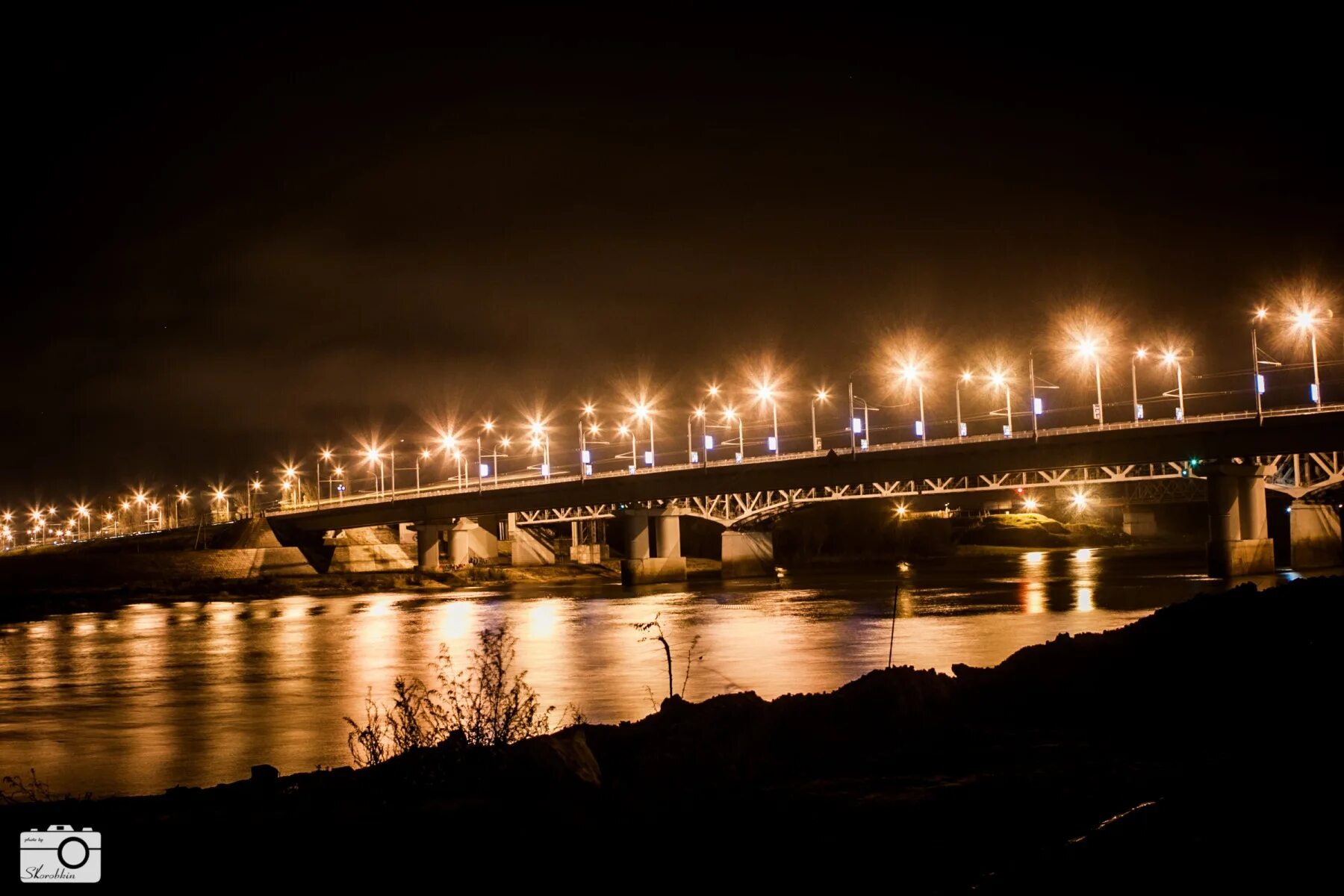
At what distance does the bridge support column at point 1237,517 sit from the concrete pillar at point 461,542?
251 feet

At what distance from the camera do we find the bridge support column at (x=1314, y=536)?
283ft

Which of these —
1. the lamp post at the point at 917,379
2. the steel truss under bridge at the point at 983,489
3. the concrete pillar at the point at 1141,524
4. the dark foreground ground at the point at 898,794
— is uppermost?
the lamp post at the point at 917,379

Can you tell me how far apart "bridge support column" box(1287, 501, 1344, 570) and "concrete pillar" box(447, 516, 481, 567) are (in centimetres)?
7948

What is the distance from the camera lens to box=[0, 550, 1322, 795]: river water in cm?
2355

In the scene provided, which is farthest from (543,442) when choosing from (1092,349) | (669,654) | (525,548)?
(669,654)

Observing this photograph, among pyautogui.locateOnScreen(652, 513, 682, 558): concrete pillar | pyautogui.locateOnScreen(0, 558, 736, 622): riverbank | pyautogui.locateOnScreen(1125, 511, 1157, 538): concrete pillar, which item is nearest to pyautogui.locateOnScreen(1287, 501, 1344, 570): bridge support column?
pyautogui.locateOnScreen(652, 513, 682, 558): concrete pillar

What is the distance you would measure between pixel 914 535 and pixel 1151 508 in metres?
47.1

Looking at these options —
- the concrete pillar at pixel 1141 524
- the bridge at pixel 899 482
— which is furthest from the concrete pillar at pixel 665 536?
the concrete pillar at pixel 1141 524

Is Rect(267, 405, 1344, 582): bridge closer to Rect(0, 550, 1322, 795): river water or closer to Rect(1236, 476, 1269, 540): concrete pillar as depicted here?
Rect(1236, 476, 1269, 540): concrete pillar

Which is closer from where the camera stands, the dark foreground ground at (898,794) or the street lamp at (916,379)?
the dark foreground ground at (898,794)

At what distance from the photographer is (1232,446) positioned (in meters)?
75.1

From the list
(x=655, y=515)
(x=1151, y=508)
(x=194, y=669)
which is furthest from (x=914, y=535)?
(x=194, y=669)

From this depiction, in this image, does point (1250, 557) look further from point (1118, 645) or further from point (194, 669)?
point (1118, 645)

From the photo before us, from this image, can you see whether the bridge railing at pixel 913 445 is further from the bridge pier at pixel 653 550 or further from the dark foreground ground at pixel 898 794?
the dark foreground ground at pixel 898 794
